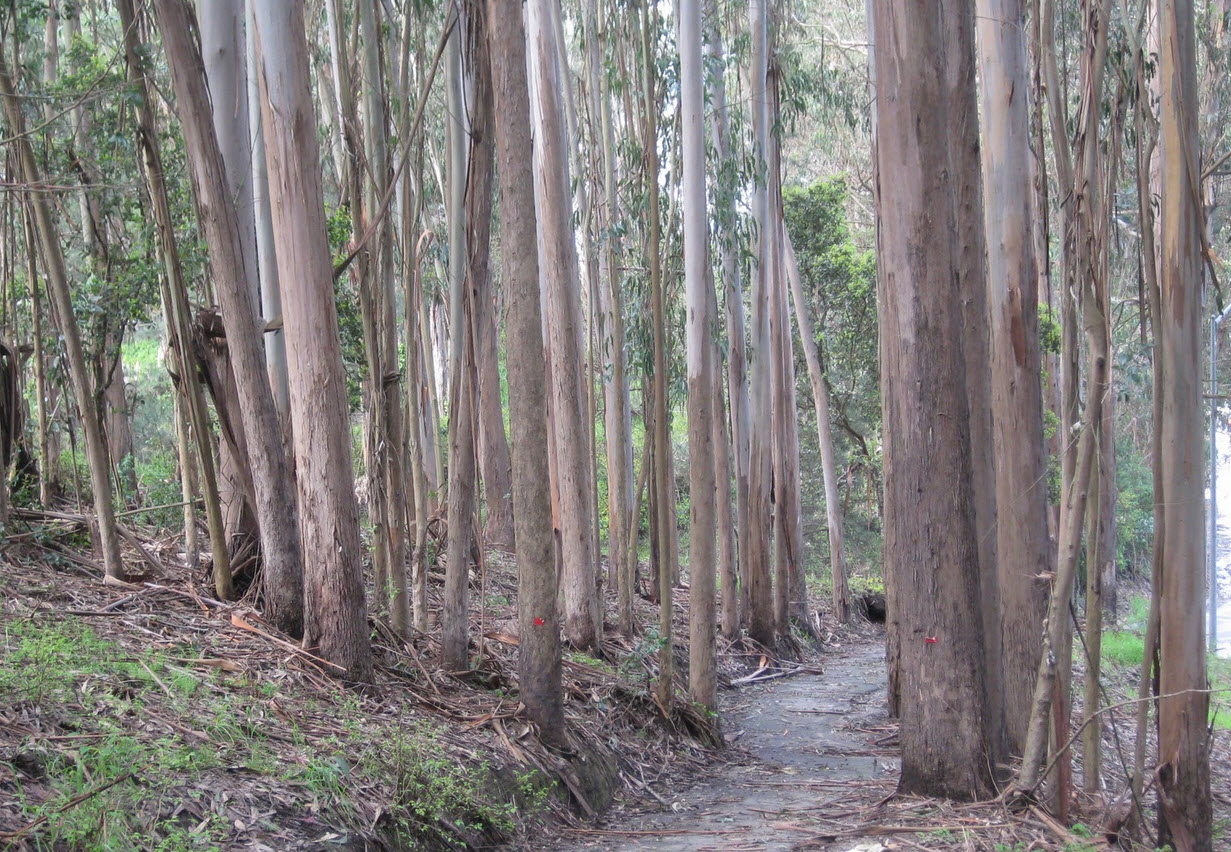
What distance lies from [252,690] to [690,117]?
203 inches

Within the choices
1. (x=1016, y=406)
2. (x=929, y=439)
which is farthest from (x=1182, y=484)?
(x=1016, y=406)

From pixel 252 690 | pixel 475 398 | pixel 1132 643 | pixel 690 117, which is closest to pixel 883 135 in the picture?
pixel 475 398

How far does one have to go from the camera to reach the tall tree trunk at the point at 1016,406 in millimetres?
6090

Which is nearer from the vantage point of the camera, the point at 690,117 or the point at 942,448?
the point at 942,448

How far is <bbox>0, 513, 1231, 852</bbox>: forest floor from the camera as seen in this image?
11.5ft

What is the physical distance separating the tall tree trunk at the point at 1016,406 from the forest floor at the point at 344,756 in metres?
1.17

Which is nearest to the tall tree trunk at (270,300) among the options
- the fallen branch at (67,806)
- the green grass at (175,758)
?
Answer: the green grass at (175,758)

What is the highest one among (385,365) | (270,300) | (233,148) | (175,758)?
(233,148)

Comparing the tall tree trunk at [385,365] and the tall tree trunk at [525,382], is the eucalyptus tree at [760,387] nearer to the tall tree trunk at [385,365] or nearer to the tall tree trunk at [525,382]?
the tall tree trunk at [385,365]

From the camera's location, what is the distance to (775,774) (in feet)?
22.7

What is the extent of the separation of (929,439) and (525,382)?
2.13 metres

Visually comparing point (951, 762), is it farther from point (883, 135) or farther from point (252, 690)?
point (252, 690)

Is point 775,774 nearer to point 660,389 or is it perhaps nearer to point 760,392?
point 660,389

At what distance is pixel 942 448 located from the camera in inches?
176
